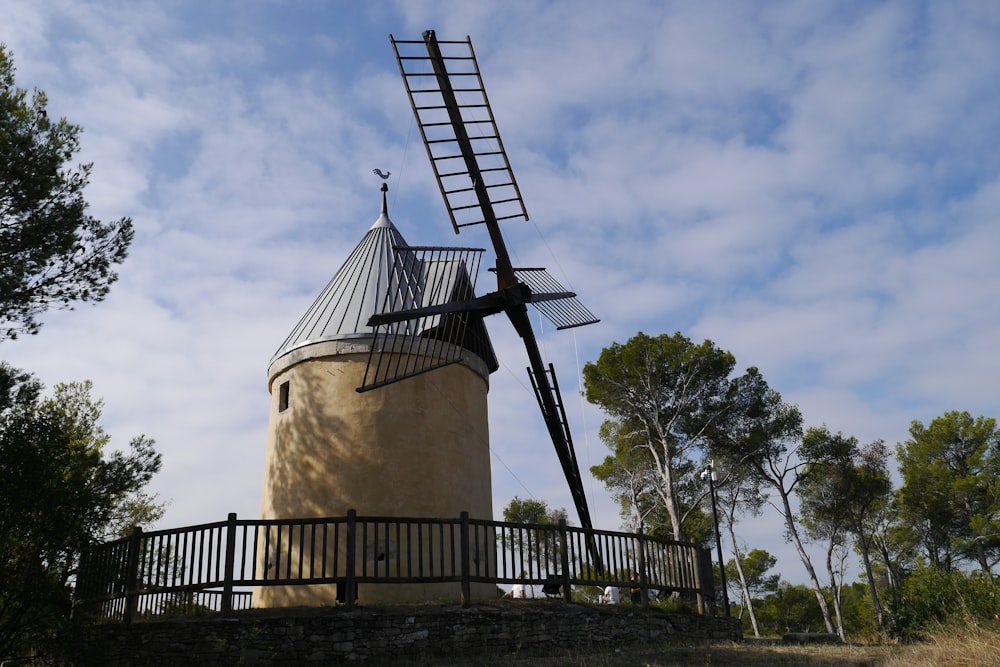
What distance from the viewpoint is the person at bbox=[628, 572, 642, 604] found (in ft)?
40.6

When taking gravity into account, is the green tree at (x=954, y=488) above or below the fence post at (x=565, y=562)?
above

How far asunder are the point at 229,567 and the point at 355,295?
6.37 meters

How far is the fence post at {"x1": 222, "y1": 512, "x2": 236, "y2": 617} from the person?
588cm

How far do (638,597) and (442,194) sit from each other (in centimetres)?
856

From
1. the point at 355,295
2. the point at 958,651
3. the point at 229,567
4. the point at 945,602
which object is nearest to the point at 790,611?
the point at 945,602

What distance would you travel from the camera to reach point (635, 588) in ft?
41.1

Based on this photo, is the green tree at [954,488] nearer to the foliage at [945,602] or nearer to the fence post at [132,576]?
the foliage at [945,602]

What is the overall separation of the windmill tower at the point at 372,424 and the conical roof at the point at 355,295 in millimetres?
30

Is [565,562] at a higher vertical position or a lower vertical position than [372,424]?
lower

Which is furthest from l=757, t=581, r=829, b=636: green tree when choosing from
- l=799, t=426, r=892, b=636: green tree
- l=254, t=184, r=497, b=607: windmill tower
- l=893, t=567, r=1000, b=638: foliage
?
l=254, t=184, r=497, b=607: windmill tower

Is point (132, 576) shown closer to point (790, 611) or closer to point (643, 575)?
point (643, 575)

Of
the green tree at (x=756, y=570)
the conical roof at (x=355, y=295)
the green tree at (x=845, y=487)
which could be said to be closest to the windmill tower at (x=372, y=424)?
the conical roof at (x=355, y=295)

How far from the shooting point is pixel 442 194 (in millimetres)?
16188

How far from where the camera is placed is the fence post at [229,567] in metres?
10.6
